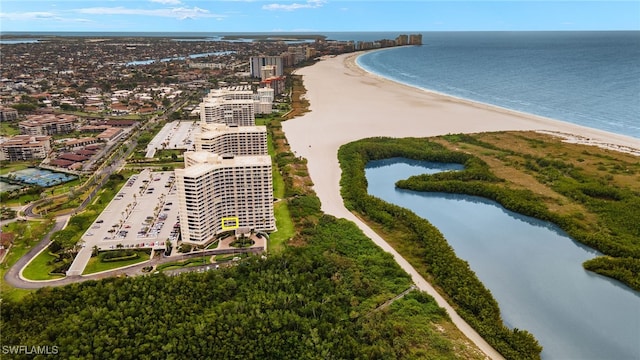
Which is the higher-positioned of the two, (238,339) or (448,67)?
(448,67)

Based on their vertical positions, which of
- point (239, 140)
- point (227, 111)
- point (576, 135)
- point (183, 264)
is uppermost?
point (227, 111)

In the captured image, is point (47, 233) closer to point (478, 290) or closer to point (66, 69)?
point (478, 290)

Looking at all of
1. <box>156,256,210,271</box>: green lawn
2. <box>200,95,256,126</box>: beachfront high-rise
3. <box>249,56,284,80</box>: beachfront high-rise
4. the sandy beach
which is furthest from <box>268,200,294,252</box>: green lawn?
<box>249,56,284,80</box>: beachfront high-rise

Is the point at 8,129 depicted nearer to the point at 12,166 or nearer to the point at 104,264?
the point at 12,166

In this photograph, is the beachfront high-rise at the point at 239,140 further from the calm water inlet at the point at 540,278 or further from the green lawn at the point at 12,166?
the green lawn at the point at 12,166

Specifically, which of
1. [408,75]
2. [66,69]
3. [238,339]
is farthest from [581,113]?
[66,69]

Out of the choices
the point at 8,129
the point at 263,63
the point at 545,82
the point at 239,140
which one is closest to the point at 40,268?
the point at 239,140

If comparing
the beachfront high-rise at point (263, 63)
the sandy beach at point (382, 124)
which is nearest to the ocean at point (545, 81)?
the sandy beach at point (382, 124)
